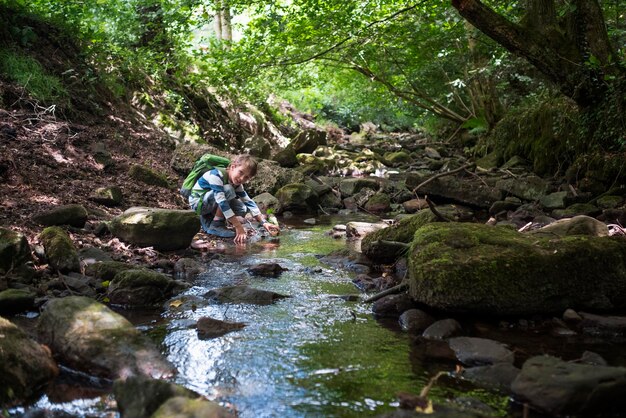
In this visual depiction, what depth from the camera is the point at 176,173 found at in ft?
33.5

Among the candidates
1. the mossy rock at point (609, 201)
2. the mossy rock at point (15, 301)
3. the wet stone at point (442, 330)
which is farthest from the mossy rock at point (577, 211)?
the mossy rock at point (15, 301)

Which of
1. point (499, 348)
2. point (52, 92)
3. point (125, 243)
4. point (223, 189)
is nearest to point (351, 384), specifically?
point (499, 348)

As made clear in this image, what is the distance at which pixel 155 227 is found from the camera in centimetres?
617

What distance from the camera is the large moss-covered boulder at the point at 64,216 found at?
19.7 ft

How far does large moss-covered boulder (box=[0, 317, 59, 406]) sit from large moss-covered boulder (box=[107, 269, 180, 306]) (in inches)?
50.2

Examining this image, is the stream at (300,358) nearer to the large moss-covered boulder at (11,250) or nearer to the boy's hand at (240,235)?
the large moss-covered boulder at (11,250)

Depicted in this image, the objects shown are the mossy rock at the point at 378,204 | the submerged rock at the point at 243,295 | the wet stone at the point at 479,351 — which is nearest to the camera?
the wet stone at the point at 479,351

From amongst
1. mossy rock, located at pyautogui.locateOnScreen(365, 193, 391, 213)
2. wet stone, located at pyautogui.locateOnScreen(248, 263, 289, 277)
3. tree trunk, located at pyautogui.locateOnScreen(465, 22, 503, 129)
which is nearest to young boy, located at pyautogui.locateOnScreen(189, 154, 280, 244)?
wet stone, located at pyautogui.locateOnScreen(248, 263, 289, 277)

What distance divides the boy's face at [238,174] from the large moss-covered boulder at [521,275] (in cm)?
336

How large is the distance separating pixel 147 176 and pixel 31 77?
2.45 m

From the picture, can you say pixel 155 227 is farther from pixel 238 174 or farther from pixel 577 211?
pixel 577 211

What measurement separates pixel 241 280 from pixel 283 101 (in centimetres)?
1833

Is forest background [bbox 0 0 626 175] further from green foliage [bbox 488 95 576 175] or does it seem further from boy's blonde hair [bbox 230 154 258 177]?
boy's blonde hair [bbox 230 154 258 177]

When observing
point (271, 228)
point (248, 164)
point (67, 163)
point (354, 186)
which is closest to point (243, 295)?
point (248, 164)
